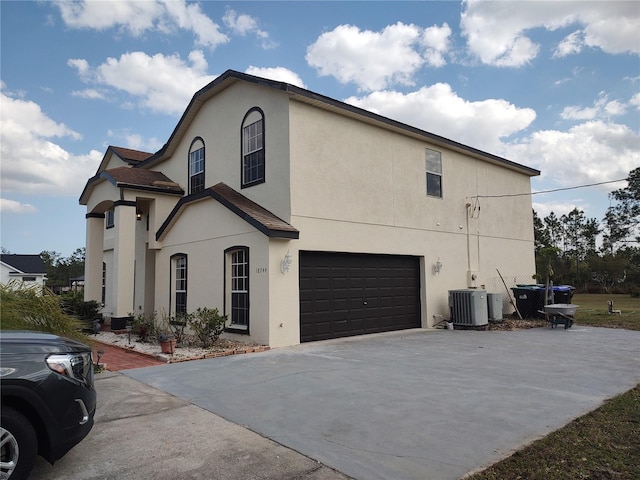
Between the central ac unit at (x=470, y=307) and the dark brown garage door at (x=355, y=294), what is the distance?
4.19 ft

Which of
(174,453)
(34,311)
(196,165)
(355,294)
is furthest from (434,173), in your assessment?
(174,453)

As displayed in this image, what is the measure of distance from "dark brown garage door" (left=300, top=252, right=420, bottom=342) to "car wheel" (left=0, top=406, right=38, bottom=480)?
323 inches

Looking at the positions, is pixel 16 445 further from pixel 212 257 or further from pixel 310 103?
pixel 310 103

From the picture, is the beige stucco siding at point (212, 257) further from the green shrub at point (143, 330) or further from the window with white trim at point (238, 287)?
the green shrub at point (143, 330)

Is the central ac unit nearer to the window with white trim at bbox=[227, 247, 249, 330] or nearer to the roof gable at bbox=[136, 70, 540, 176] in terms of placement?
the roof gable at bbox=[136, 70, 540, 176]

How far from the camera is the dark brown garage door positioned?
11633 millimetres

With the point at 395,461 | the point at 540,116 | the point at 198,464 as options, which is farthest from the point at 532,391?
the point at 540,116

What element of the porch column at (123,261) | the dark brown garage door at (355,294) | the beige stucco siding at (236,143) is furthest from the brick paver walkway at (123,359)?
the beige stucco siding at (236,143)

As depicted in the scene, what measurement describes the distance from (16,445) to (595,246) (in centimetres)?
5908

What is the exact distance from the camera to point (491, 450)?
4.21 m

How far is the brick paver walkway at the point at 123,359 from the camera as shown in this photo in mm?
8773

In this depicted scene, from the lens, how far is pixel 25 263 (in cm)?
4403

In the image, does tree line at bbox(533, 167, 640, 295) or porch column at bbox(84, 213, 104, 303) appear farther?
tree line at bbox(533, 167, 640, 295)

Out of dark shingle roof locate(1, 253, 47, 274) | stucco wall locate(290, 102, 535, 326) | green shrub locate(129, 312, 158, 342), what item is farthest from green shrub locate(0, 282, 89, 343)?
dark shingle roof locate(1, 253, 47, 274)
